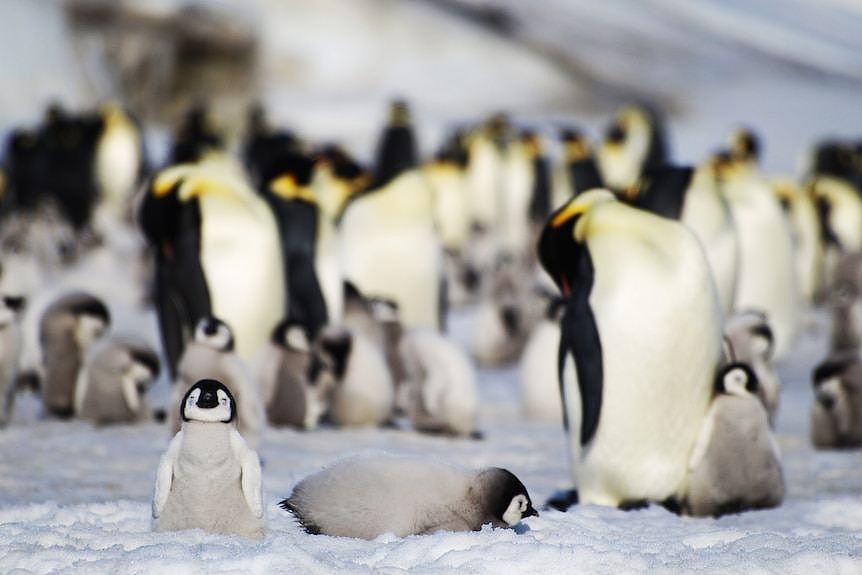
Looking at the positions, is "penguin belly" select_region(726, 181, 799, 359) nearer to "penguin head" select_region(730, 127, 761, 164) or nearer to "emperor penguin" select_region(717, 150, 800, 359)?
"emperor penguin" select_region(717, 150, 800, 359)

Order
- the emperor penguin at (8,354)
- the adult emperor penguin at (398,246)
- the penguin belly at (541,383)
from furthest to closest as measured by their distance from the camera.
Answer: the adult emperor penguin at (398,246)
the penguin belly at (541,383)
the emperor penguin at (8,354)

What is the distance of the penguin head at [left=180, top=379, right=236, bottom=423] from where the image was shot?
3539 mm

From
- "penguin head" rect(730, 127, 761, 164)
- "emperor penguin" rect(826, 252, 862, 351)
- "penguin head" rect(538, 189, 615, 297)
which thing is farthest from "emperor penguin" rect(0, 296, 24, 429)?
"penguin head" rect(730, 127, 761, 164)

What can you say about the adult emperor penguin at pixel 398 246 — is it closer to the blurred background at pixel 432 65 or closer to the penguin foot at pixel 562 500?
the penguin foot at pixel 562 500

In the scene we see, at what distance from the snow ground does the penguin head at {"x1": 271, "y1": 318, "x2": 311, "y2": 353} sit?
0.39 meters

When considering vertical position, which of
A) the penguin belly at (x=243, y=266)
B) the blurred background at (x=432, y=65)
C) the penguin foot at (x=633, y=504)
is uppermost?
the blurred background at (x=432, y=65)

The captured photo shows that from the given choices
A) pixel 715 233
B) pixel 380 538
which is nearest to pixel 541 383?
pixel 715 233

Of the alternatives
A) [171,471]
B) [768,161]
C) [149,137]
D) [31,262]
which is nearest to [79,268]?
[31,262]

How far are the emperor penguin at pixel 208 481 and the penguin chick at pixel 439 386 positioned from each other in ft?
8.60

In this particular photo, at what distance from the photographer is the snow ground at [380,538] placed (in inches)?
129

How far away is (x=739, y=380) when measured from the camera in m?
4.56


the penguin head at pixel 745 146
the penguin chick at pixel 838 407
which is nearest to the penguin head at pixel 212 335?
the penguin chick at pixel 838 407

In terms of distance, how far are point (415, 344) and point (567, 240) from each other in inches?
62.5

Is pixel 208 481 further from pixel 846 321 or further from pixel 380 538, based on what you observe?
pixel 846 321
